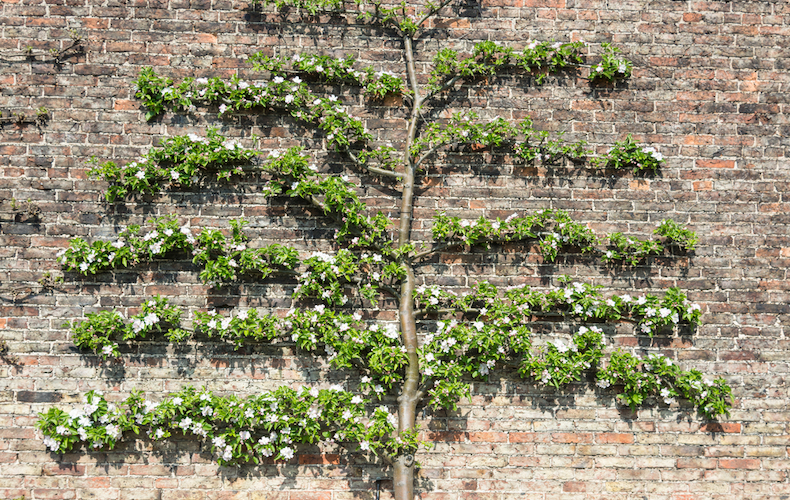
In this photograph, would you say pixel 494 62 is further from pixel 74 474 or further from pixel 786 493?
pixel 74 474

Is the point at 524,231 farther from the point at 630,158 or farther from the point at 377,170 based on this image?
the point at 377,170

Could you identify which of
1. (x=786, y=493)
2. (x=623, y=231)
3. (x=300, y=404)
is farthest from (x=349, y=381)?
(x=786, y=493)

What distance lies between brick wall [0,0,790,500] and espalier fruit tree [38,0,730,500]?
85mm

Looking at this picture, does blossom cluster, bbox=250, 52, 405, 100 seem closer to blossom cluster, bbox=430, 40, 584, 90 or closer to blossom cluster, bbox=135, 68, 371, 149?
blossom cluster, bbox=135, 68, 371, 149

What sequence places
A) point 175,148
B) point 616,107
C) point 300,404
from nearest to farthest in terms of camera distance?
point 300,404 → point 175,148 → point 616,107

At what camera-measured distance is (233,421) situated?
8.02ft

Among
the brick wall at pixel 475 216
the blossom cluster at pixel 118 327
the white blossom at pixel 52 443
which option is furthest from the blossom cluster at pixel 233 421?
the blossom cluster at pixel 118 327

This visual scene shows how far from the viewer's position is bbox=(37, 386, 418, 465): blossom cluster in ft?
7.93

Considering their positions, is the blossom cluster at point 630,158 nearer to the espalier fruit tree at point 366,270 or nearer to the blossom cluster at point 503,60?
the espalier fruit tree at point 366,270

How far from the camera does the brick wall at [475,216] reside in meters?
2.53

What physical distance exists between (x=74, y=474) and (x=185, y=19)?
260 cm

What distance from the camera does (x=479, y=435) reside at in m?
2.56

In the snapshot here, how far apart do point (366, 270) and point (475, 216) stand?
0.70 m

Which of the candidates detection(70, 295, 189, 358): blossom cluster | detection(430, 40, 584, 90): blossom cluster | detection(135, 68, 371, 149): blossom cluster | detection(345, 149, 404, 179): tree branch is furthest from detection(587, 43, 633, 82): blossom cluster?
detection(70, 295, 189, 358): blossom cluster
